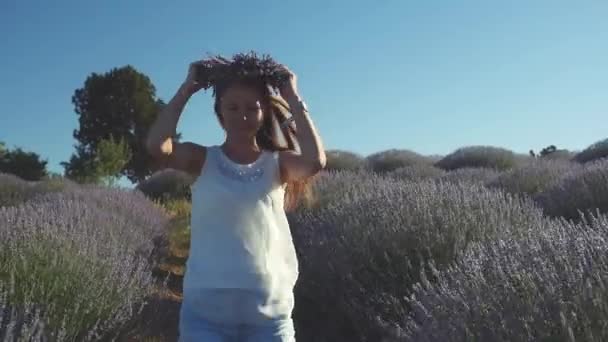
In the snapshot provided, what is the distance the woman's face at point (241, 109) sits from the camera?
252 centimetres

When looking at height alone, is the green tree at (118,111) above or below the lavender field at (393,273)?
above

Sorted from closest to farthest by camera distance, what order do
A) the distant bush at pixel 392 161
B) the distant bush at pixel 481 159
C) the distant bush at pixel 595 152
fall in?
the distant bush at pixel 595 152
the distant bush at pixel 481 159
the distant bush at pixel 392 161

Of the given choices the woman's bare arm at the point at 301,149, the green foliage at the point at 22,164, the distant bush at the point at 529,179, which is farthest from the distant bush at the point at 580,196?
the green foliage at the point at 22,164

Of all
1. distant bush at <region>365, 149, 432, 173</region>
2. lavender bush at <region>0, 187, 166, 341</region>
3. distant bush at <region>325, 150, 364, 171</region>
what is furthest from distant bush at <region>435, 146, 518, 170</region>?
lavender bush at <region>0, 187, 166, 341</region>

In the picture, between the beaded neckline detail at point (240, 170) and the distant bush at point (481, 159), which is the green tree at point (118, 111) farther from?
the beaded neckline detail at point (240, 170)

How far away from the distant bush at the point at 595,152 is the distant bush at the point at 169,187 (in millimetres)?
8334

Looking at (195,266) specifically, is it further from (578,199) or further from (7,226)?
(578,199)

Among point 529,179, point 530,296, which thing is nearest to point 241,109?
point 530,296

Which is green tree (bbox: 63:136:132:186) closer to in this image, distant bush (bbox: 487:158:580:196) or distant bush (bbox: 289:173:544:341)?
distant bush (bbox: 487:158:580:196)

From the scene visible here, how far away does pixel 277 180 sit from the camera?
254cm

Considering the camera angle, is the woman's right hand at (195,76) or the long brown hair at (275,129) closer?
the woman's right hand at (195,76)

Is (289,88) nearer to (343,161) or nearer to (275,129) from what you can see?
(275,129)

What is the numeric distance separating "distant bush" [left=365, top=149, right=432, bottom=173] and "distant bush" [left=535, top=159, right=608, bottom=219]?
9.96 metres

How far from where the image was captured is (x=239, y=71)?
2512 mm
